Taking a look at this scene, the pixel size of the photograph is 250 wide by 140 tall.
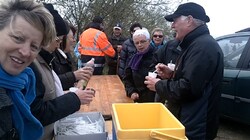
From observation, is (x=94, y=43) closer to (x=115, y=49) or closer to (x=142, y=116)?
(x=115, y=49)

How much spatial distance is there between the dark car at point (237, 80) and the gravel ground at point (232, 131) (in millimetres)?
341

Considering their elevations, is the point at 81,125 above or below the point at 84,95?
below

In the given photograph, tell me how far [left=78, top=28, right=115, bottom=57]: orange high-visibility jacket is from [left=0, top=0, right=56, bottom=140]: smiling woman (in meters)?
4.59

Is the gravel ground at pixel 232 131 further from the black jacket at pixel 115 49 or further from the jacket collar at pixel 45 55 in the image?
the jacket collar at pixel 45 55

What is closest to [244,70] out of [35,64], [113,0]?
[35,64]

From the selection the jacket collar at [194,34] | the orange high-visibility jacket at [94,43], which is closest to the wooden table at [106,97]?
the jacket collar at [194,34]

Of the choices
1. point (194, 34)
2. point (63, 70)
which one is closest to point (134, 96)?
point (63, 70)

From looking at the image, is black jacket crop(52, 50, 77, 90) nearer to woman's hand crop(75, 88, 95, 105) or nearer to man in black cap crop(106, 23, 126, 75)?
woman's hand crop(75, 88, 95, 105)

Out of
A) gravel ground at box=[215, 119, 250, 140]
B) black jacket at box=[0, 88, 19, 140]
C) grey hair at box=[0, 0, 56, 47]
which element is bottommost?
gravel ground at box=[215, 119, 250, 140]

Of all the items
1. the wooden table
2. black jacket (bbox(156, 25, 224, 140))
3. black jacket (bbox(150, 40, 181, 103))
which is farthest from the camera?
black jacket (bbox(150, 40, 181, 103))

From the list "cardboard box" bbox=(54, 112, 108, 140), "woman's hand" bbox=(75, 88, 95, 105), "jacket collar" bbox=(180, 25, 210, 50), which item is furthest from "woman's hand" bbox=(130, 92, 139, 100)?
"woman's hand" bbox=(75, 88, 95, 105)

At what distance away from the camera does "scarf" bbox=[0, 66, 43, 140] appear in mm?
1293

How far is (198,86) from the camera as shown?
2174 millimetres

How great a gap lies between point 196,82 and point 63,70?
161 cm
